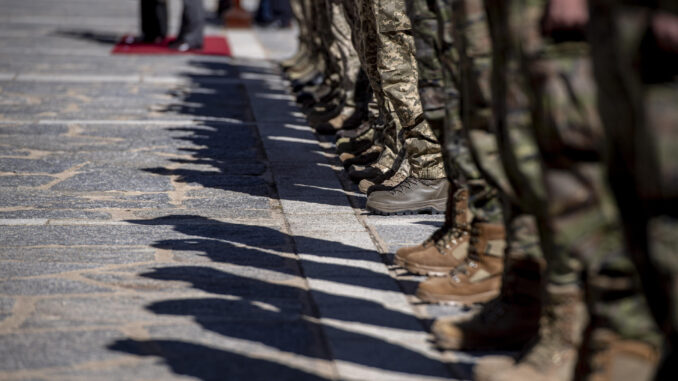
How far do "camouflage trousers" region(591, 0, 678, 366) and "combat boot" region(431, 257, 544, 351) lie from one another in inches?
39.4

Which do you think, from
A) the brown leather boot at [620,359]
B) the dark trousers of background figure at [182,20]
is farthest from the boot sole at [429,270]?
the dark trousers of background figure at [182,20]

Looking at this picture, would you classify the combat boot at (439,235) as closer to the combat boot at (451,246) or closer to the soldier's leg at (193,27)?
the combat boot at (451,246)

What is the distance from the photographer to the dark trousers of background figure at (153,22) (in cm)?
1249

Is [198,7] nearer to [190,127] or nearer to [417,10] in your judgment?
[190,127]

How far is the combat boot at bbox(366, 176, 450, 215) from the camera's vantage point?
466 centimetres

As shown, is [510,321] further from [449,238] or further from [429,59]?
[429,59]

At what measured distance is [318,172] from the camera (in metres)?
5.64

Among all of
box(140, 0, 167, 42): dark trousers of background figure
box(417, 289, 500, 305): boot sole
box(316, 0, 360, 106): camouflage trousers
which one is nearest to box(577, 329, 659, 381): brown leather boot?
box(417, 289, 500, 305): boot sole

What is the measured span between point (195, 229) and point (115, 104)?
3.86 metres

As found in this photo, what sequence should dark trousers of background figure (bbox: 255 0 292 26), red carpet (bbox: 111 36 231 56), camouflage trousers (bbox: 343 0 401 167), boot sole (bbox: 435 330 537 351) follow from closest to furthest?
boot sole (bbox: 435 330 537 351), camouflage trousers (bbox: 343 0 401 167), red carpet (bbox: 111 36 231 56), dark trousers of background figure (bbox: 255 0 292 26)

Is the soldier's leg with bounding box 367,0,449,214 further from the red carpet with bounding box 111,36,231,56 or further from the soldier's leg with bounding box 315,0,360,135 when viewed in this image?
the red carpet with bounding box 111,36,231,56

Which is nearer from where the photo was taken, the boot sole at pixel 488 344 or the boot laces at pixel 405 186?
the boot sole at pixel 488 344

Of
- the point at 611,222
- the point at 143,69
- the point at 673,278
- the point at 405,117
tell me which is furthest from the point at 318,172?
the point at 143,69

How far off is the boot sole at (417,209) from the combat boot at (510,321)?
66.2 inches
